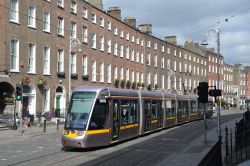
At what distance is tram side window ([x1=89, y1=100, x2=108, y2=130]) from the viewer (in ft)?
62.4

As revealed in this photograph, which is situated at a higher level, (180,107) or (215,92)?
(215,92)

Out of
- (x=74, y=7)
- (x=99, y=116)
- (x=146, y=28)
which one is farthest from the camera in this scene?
(x=146, y=28)

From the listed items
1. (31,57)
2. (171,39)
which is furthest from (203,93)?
(171,39)

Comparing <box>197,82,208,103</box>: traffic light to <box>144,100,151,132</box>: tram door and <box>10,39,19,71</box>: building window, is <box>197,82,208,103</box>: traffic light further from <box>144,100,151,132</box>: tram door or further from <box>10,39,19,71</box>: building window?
<box>10,39,19,71</box>: building window

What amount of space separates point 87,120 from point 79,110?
72 centimetres

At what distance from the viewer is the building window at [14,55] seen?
1361 inches

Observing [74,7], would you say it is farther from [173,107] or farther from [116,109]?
[116,109]

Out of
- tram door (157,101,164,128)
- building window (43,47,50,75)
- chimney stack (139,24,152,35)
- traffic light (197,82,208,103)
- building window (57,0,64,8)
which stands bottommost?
tram door (157,101,164,128)

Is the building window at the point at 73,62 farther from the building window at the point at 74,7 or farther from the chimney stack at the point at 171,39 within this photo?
the chimney stack at the point at 171,39

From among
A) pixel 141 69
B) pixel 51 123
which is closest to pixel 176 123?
pixel 51 123

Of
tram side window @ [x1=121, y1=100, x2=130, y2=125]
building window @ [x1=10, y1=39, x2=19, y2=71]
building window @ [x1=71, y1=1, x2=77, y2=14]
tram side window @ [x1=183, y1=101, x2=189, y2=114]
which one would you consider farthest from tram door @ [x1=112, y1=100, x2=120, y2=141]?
building window @ [x1=71, y1=1, x2=77, y2=14]

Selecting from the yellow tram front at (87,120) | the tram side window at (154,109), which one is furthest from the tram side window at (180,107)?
the yellow tram front at (87,120)

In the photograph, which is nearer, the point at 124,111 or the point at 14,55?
the point at 124,111

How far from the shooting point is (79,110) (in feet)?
63.1
